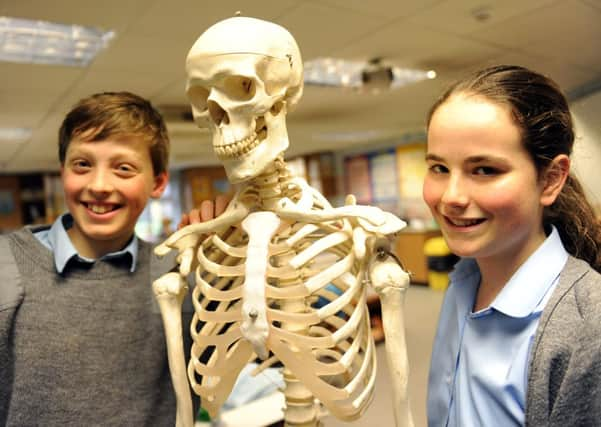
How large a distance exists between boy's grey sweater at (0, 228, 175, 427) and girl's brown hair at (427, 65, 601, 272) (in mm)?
798

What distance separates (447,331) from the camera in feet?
3.06

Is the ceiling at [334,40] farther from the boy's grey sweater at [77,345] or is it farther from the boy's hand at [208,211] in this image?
the boy's grey sweater at [77,345]

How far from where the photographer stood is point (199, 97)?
85cm

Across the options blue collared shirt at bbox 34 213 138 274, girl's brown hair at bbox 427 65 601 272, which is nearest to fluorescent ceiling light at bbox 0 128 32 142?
blue collared shirt at bbox 34 213 138 274

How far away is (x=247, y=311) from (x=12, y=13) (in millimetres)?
1941

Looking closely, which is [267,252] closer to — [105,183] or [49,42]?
[105,183]

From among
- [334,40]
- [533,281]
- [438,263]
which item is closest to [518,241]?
[533,281]

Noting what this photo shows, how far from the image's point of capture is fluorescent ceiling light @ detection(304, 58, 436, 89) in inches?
120

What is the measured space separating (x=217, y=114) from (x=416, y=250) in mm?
4603

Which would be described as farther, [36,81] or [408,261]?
[408,261]

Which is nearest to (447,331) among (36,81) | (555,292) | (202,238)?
(555,292)

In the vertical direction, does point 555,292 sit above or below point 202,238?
below

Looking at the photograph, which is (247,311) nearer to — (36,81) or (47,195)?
(36,81)

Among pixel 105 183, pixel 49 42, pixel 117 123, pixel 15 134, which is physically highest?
pixel 15 134
